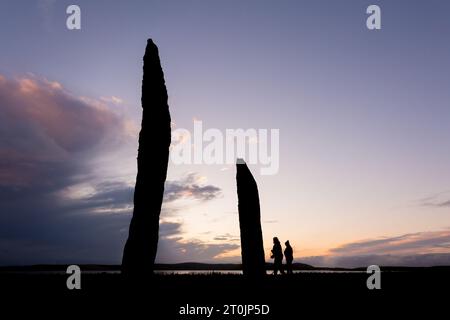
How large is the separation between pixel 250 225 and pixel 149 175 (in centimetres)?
442

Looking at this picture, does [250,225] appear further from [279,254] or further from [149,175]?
[279,254]

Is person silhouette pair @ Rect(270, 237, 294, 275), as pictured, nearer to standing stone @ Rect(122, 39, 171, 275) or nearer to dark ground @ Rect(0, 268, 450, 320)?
dark ground @ Rect(0, 268, 450, 320)

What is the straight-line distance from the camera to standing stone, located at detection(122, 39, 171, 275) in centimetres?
1537

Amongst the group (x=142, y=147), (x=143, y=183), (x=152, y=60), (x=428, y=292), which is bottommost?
(x=428, y=292)

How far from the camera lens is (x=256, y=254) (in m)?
17.6

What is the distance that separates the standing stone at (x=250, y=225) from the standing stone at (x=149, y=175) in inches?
136
